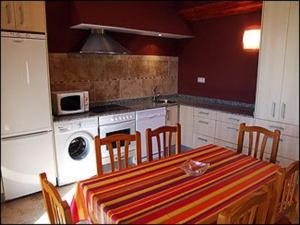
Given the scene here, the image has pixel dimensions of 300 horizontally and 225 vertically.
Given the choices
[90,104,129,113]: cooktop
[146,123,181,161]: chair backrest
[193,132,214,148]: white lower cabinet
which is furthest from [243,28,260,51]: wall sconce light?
[90,104,129,113]: cooktop

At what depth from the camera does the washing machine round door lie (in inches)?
87.8

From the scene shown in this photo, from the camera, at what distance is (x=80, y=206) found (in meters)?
1.18

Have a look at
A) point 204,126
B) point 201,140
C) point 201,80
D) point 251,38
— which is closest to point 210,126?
point 204,126

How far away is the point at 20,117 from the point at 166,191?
72cm

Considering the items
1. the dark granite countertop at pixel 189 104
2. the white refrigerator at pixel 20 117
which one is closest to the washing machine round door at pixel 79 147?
the dark granite countertop at pixel 189 104

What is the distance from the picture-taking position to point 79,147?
7.55 ft

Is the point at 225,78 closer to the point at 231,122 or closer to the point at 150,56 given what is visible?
the point at 231,122

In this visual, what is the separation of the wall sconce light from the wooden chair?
1605 millimetres

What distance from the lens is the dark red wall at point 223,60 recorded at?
8.54 ft

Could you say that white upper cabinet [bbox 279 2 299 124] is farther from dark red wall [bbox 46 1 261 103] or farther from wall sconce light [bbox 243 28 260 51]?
wall sconce light [bbox 243 28 260 51]

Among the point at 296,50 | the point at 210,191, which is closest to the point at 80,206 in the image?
the point at 210,191

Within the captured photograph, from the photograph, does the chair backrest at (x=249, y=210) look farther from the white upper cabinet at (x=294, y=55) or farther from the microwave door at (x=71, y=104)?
the microwave door at (x=71, y=104)

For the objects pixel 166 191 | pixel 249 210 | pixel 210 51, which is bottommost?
pixel 166 191

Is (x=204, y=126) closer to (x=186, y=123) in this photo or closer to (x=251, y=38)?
(x=186, y=123)
